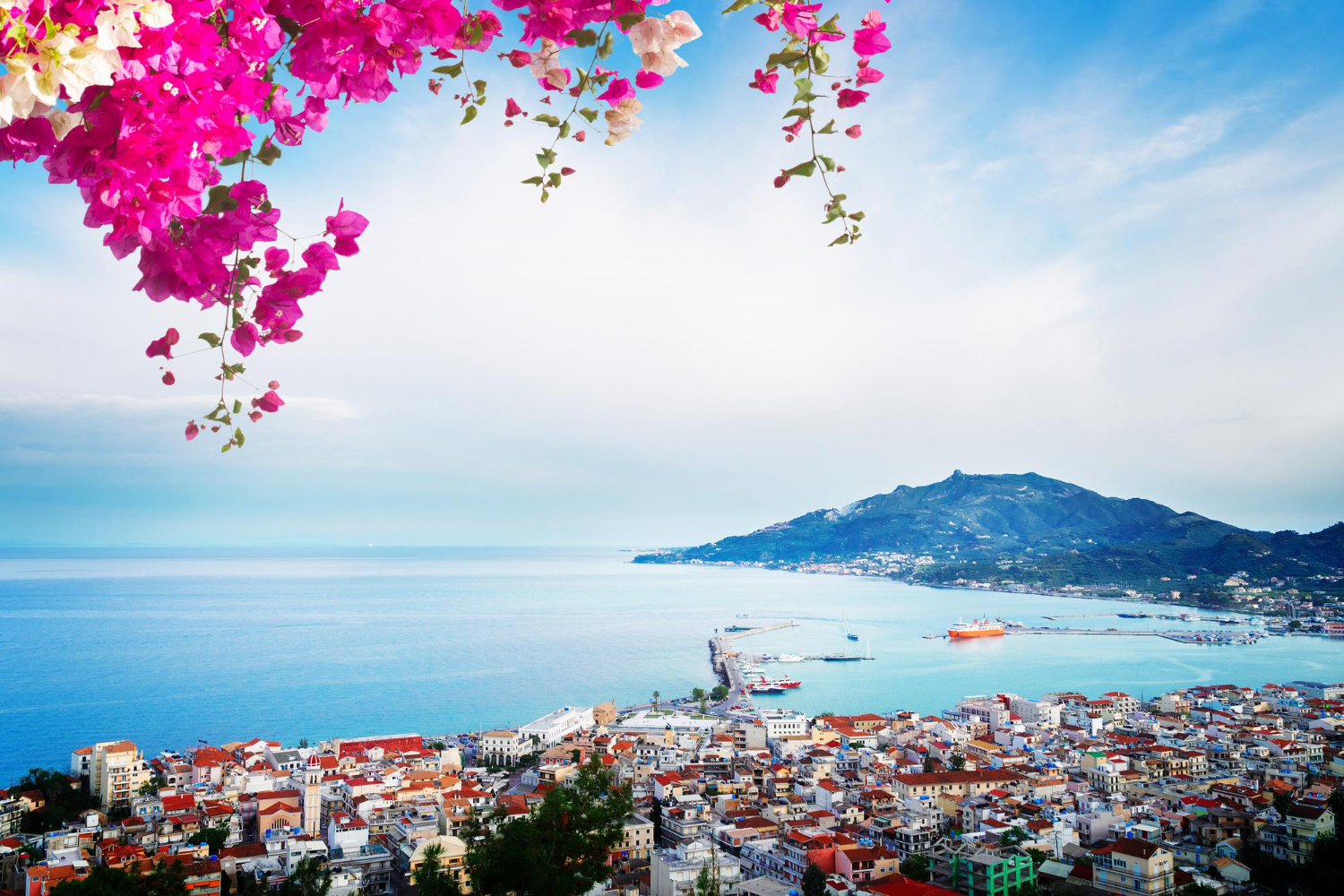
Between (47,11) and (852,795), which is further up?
(47,11)

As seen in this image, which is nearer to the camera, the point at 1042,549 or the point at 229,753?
the point at 229,753

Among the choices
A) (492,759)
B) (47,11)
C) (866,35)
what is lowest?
(492,759)

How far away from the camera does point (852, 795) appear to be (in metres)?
11.3

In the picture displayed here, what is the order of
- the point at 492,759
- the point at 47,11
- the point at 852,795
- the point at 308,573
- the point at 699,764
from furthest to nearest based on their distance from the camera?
the point at 308,573, the point at 492,759, the point at 699,764, the point at 852,795, the point at 47,11

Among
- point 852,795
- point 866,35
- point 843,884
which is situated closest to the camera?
point 866,35

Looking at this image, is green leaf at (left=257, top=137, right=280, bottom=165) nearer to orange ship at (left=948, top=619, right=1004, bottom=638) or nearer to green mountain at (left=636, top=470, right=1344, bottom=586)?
orange ship at (left=948, top=619, right=1004, bottom=638)

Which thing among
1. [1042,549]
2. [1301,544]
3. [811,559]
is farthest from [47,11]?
[811,559]

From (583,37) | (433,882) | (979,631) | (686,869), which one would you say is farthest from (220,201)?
(979,631)

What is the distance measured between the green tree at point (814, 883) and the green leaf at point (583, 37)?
26.9 feet

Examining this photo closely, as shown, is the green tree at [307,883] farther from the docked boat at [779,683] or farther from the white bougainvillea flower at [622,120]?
the docked boat at [779,683]

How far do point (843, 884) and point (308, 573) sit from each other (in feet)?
251

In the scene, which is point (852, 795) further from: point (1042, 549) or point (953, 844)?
point (1042, 549)

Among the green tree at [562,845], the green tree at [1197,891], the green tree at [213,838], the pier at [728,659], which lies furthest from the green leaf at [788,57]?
the pier at [728,659]

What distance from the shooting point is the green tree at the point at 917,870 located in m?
8.48
